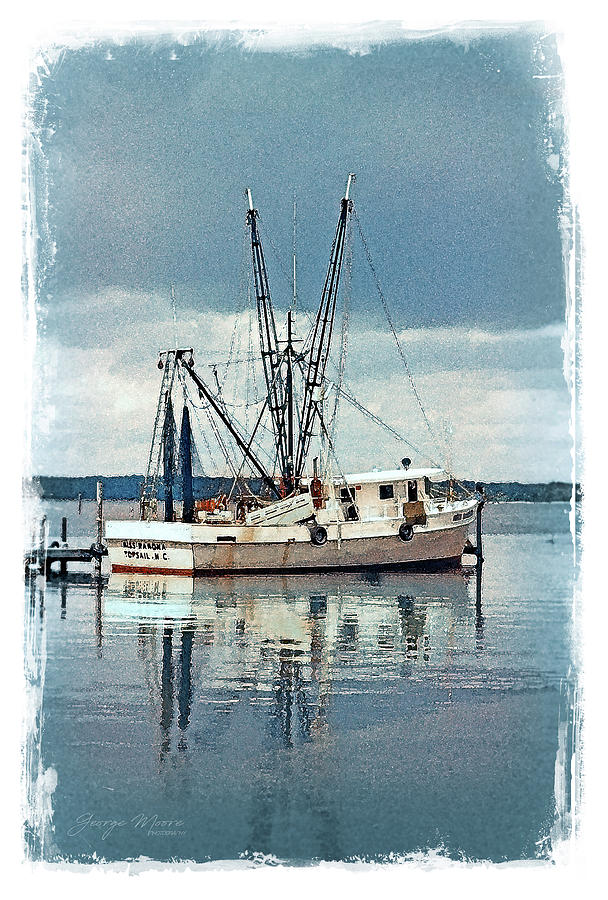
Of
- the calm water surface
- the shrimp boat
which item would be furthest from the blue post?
the calm water surface

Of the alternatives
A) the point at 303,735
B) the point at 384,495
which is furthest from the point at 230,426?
the point at 303,735

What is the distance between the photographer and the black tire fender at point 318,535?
3634 cm

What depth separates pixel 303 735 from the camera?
14.0 m

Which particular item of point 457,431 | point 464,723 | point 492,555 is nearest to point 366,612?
point 457,431

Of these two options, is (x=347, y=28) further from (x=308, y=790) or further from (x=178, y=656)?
(x=178, y=656)

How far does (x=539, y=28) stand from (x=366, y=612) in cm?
1494

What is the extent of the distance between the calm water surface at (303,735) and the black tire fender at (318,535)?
38.5 ft

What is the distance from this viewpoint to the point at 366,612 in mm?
25828

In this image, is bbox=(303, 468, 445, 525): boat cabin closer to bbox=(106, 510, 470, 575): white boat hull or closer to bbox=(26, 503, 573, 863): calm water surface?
bbox=(106, 510, 470, 575): white boat hull

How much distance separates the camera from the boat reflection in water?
1569cm

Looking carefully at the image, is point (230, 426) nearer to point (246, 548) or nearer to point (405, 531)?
point (246, 548)

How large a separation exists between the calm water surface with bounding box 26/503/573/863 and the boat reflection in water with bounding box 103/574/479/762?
0.24 ft

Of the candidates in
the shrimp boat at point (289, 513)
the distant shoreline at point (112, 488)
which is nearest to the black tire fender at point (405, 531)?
the shrimp boat at point (289, 513)

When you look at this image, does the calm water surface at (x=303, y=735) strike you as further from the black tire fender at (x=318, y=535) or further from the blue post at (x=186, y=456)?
the black tire fender at (x=318, y=535)
